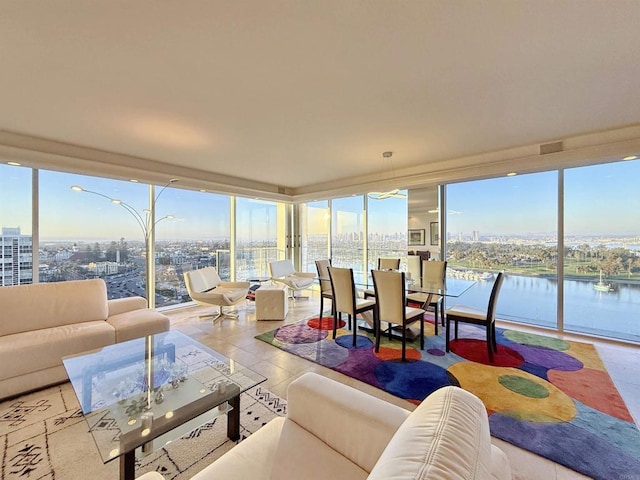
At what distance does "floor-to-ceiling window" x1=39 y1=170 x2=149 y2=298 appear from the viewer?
393 cm

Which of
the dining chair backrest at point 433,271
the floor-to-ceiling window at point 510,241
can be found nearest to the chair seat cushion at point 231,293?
the dining chair backrest at point 433,271

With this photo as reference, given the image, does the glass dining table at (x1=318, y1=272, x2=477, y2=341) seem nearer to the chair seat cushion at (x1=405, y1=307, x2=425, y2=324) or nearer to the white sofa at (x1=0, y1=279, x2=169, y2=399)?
the chair seat cushion at (x1=405, y1=307, x2=425, y2=324)

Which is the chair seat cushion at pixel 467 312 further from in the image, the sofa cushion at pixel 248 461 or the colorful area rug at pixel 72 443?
the sofa cushion at pixel 248 461

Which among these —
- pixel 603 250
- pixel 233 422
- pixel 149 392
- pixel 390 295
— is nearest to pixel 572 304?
pixel 603 250

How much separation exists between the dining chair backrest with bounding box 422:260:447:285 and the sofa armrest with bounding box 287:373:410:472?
323cm

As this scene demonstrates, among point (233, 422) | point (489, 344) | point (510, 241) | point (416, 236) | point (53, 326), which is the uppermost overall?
point (416, 236)

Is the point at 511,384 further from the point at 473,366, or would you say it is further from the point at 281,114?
the point at 281,114

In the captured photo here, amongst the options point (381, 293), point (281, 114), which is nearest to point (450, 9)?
point (281, 114)

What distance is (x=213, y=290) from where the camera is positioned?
189 inches

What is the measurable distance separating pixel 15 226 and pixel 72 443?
339cm

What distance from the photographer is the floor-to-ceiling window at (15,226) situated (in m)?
3.55

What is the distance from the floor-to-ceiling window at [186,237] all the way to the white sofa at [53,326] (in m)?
1.71

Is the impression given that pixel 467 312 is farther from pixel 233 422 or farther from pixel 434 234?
pixel 233 422

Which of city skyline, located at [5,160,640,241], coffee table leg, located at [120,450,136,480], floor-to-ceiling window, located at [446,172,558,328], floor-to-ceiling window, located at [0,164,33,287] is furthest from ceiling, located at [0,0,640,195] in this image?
coffee table leg, located at [120,450,136,480]
